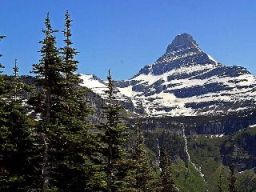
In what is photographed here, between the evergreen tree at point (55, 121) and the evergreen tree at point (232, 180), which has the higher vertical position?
the evergreen tree at point (55, 121)

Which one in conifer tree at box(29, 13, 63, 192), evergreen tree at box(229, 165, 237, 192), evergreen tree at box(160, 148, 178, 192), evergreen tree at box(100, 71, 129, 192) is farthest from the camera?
evergreen tree at box(160, 148, 178, 192)

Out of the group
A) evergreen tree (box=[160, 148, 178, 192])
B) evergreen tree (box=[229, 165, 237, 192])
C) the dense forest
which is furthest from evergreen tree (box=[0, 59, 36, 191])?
evergreen tree (box=[229, 165, 237, 192])

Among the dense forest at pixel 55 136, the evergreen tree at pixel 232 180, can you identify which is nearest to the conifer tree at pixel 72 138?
the dense forest at pixel 55 136

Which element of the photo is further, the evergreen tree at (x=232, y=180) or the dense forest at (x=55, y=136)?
the evergreen tree at (x=232, y=180)

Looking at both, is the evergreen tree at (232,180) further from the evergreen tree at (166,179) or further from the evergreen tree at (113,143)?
the evergreen tree at (113,143)

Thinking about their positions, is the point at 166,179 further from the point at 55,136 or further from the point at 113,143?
the point at 55,136

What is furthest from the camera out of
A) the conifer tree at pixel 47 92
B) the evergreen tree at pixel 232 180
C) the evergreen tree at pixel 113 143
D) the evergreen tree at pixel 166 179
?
the evergreen tree at pixel 166 179

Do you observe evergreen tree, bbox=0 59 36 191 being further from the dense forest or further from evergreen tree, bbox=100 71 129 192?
evergreen tree, bbox=100 71 129 192

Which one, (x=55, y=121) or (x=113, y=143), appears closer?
(x=55, y=121)

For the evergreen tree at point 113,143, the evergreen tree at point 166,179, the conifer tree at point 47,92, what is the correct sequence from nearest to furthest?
the conifer tree at point 47,92 < the evergreen tree at point 113,143 < the evergreen tree at point 166,179

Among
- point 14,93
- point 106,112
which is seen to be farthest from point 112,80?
point 14,93

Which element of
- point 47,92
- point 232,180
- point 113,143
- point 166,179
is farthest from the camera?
point 166,179

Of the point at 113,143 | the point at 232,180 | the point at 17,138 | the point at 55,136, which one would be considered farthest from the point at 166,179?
the point at 55,136

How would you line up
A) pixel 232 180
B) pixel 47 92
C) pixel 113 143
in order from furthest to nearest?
pixel 232 180 → pixel 113 143 → pixel 47 92
